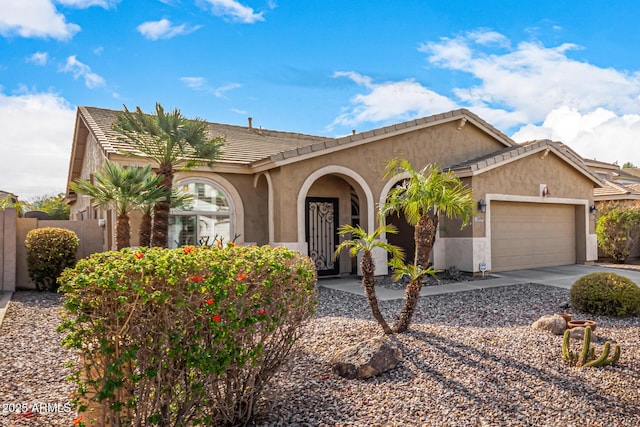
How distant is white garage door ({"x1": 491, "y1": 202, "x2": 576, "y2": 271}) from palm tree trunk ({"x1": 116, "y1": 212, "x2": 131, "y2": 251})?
37.0 feet

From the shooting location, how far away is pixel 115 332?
10.8 feet

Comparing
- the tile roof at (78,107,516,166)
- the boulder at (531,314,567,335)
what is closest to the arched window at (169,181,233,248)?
the tile roof at (78,107,516,166)

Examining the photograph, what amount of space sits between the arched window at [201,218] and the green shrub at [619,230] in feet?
52.7

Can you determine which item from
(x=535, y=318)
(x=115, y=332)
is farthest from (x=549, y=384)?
(x=115, y=332)

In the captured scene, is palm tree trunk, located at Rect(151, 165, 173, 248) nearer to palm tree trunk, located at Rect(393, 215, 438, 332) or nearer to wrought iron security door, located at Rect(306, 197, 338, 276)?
wrought iron security door, located at Rect(306, 197, 338, 276)

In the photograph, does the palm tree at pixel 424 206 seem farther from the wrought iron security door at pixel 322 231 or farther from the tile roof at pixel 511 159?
the wrought iron security door at pixel 322 231

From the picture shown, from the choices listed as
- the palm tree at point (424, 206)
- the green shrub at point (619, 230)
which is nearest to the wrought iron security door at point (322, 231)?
the palm tree at point (424, 206)

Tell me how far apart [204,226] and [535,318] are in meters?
9.23

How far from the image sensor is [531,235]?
16.4 metres

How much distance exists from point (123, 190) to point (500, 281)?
34.9ft

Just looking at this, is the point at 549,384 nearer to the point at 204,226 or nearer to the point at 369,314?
the point at 369,314

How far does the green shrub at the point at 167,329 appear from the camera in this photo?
10.7 ft

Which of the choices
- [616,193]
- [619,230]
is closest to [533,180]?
[619,230]

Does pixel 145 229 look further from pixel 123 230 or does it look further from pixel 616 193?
pixel 616 193
